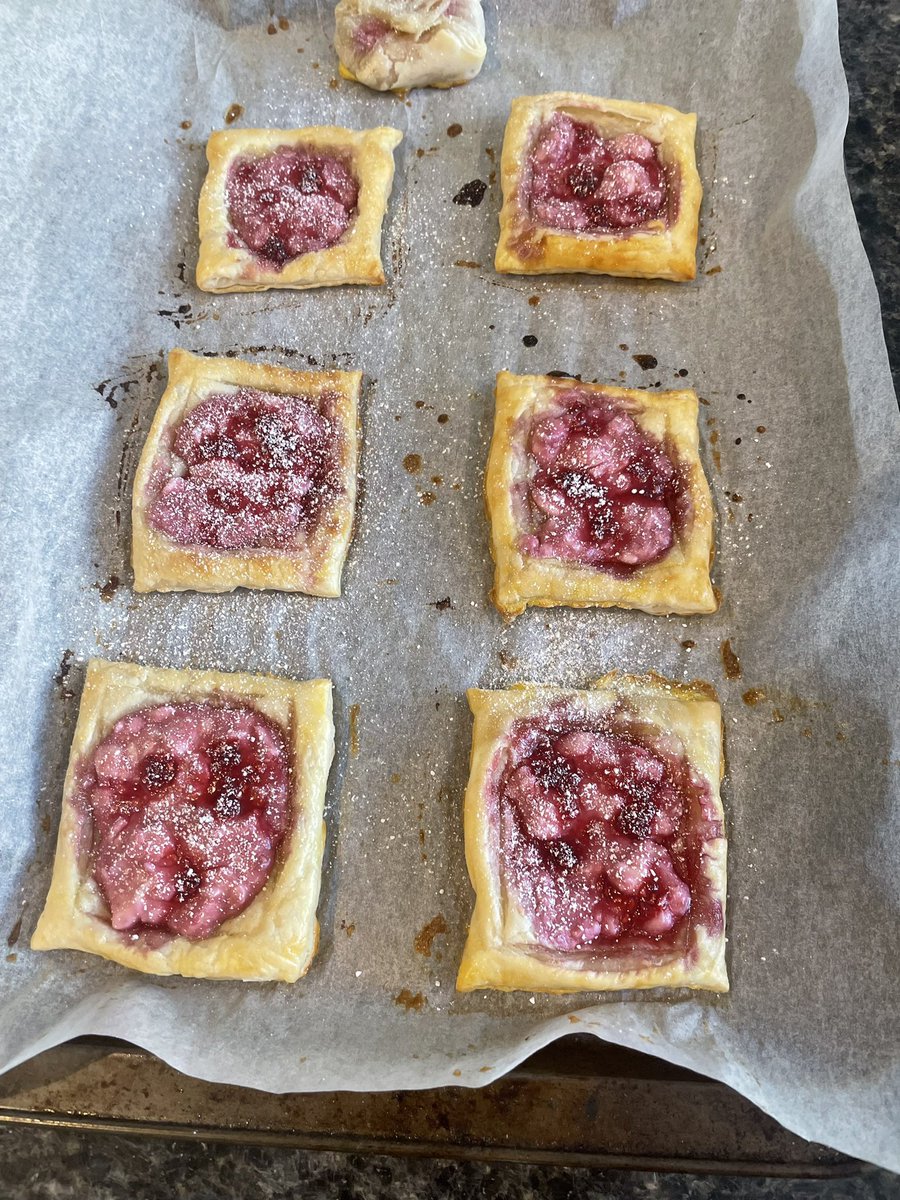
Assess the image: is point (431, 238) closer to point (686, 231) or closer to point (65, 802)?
point (686, 231)

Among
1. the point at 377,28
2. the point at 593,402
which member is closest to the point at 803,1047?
the point at 593,402

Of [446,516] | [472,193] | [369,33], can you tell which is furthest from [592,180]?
[446,516]

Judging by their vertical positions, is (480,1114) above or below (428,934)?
below

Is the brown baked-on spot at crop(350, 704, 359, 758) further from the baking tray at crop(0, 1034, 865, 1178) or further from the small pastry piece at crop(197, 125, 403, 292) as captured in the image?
the small pastry piece at crop(197, 125, 403, 292)

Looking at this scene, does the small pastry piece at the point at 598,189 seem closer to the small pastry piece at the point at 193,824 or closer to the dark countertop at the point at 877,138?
the dark countertop at the point at 877,138

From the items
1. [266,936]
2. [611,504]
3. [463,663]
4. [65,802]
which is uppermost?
[611,504]

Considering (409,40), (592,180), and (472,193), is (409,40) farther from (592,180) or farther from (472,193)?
(592,180)

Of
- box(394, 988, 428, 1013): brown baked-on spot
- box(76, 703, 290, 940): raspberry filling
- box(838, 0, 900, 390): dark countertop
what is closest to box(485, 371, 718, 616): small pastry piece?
box(838, 0, 900, 390): dark countertop
